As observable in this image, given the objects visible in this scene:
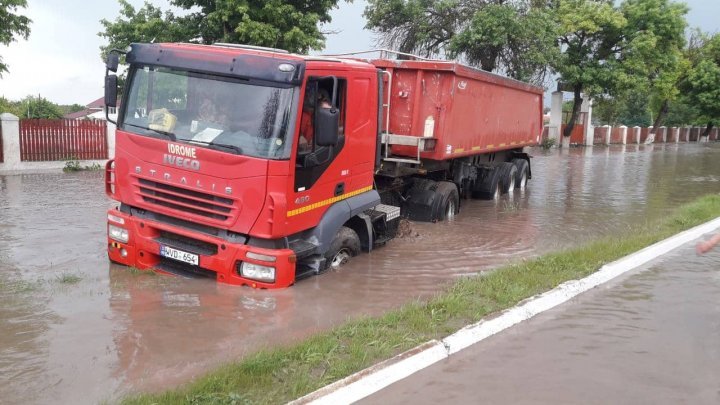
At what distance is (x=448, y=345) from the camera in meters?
4.94

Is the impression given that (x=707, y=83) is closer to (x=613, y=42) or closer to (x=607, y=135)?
(x=607, y=135)

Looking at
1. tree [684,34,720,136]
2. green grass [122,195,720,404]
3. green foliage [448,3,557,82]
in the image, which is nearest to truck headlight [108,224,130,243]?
green grass [122,195,720,404]

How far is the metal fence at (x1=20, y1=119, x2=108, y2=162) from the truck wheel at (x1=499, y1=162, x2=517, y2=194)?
35.8 feet

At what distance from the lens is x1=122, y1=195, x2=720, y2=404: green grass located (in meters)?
3.90

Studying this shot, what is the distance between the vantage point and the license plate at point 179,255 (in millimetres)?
6219

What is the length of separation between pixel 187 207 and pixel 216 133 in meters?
0.80

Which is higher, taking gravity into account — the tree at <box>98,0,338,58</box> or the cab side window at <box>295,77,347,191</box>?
the tree at <box>98,0,338,58</box>

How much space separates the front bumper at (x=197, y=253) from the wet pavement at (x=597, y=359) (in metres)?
2.05

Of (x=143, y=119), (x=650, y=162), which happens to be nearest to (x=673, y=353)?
(x=143, y=119)

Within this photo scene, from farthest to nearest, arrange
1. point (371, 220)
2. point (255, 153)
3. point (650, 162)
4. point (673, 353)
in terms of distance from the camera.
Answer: point (650, 162) → point (371, 220) → point (255, 153) → point (673, 353)

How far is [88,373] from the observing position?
14.1ft

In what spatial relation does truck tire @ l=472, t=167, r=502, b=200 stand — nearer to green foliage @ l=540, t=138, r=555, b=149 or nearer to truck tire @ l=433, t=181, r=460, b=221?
truck tire @ l=433, t=181, r=460, b=221

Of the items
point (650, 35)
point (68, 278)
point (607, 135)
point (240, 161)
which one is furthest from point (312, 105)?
point (607, 135)

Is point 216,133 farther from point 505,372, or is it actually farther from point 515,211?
point 515,211
